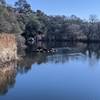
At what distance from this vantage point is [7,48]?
37625mm

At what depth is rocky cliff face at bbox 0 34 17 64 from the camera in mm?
35375

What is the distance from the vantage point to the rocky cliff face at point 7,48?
35.4m

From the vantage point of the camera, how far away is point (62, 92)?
2339cm

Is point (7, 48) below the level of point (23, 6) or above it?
below

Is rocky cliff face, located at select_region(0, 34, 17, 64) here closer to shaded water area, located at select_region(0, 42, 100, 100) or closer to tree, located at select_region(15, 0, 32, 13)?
shaded water area, located at select_region(0, 42, 100, 100)

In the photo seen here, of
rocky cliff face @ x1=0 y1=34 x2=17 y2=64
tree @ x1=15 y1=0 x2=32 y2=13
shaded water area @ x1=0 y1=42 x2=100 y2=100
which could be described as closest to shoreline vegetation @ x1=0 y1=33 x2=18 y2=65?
rocky cliff face @ x1=0 y1=34 x2=17 y2=64

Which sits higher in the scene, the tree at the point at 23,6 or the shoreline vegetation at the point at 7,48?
the tree at the point at 23,6

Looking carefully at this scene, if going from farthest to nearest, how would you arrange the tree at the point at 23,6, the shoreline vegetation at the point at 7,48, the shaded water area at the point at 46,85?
the tree at the point at 23,6 < the shoreline vegetation at the point at 7,48 < the shaded water area at the point at 46,85

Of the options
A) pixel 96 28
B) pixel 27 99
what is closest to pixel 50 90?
pixel 27 99

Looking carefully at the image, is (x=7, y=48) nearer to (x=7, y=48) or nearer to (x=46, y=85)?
(x=7, y=48)

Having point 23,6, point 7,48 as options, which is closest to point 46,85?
point 7,48

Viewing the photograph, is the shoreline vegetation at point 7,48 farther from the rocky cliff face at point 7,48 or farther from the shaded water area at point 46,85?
the shaded water area at point 46,85

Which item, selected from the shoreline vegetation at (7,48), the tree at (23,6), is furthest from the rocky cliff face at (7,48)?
the tree at (23,6)

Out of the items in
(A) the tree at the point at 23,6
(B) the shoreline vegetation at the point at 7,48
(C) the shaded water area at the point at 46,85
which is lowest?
(C) the shaded water area at the point at 46,85
